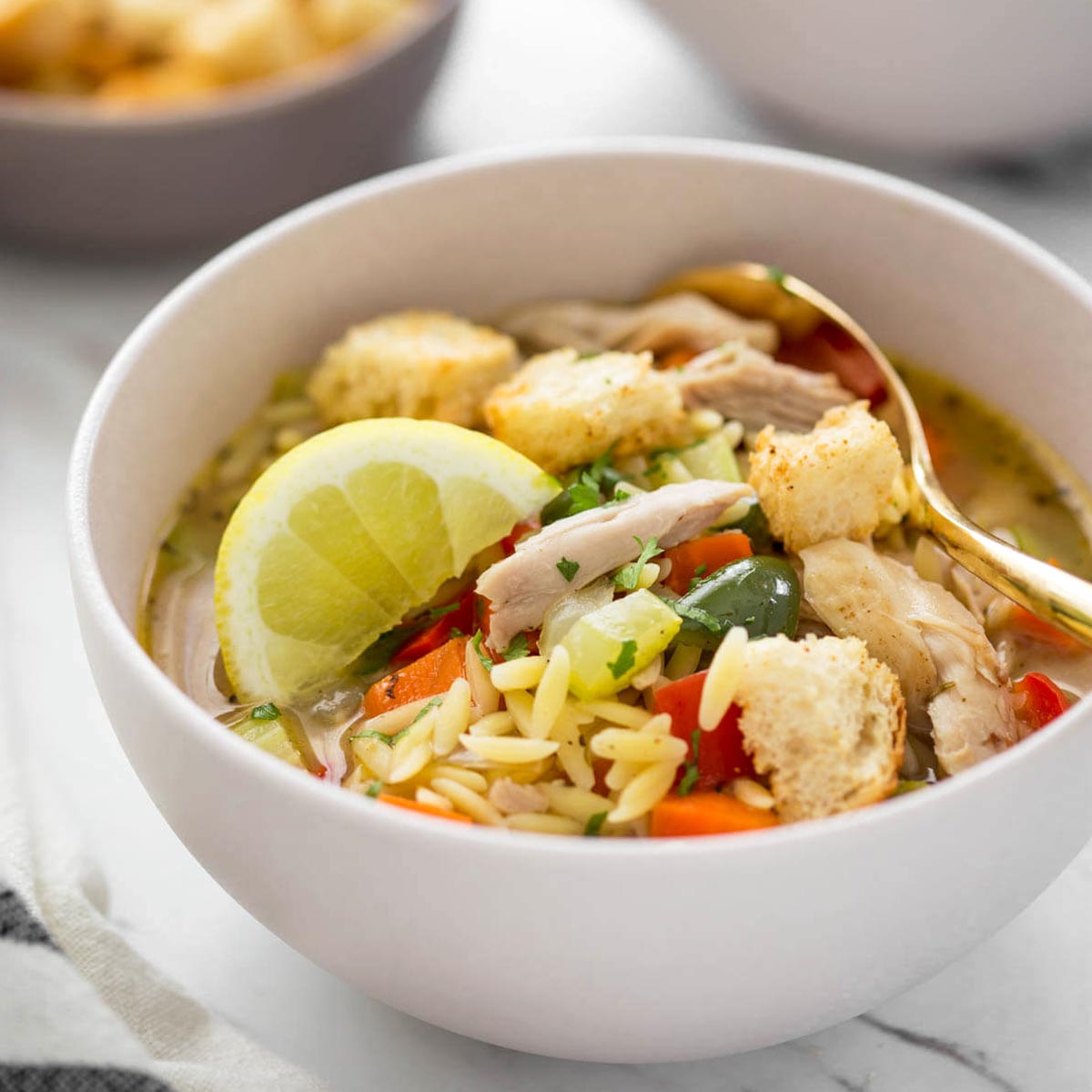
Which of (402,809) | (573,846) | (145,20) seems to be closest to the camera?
(573,846)

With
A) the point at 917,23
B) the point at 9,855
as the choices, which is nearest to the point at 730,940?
the point at 9,855

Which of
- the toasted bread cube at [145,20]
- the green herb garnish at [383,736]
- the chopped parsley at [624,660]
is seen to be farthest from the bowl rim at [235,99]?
the chopped parsley at [624,660]

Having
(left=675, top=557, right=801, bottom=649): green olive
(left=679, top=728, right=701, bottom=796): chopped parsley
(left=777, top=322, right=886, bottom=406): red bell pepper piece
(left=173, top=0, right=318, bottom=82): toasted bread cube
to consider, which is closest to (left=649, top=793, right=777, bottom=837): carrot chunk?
(left=679, top=728, right=701, bottom=796): chopped parsley

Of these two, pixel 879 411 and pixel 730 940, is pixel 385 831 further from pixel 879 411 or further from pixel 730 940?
pixel 879 411

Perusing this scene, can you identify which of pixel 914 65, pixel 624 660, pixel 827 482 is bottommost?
pixel 624 660

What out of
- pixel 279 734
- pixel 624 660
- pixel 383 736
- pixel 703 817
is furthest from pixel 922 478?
pixel 279 734

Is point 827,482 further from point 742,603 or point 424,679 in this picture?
point 424,679

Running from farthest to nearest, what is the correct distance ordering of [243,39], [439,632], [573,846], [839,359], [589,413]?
[243,39], [839,359], [589,413], [439,632], [573,846]

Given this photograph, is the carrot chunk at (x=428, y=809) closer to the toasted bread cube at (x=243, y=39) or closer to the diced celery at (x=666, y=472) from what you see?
the diced celery at (x=666, y=472)
